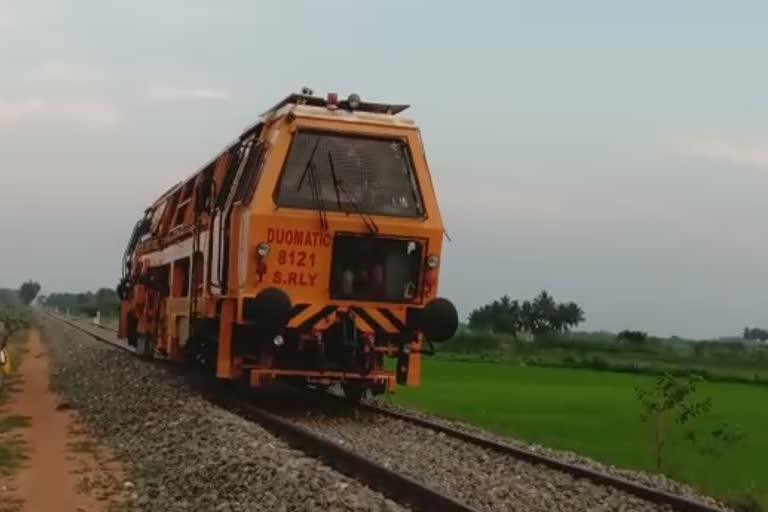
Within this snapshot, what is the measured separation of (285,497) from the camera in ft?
25.5

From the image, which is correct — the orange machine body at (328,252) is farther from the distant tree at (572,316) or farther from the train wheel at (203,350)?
the distant tree at (572,316)

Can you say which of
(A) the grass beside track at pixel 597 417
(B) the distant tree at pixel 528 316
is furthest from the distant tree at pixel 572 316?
(A) the grass beside track at pixel 597 417

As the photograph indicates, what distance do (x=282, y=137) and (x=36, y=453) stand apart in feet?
14.4

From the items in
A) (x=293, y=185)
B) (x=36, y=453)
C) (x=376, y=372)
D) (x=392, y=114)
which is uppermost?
(x=392, y=114)

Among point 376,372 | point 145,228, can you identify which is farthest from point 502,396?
point 376,372

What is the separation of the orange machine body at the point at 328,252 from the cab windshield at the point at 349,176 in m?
0.01

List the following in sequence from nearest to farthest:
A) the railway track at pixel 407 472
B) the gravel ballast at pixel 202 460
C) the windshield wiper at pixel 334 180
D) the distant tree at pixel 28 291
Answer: the gravel ballast at pixel 202 460
the railway track at pixel 407 472
the windshield wiper at pixel 334 180
the distant tree at pixel 28 291

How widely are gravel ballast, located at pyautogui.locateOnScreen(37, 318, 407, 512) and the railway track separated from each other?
270mm

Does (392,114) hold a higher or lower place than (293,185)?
higher

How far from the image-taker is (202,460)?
9.55 meters

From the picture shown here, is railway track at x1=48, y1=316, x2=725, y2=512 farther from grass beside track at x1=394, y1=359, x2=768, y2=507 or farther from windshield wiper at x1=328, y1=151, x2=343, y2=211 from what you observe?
windshield wiper at x1=328, y1=151, x2=343, y2=211

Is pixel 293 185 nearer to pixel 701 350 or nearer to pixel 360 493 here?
pixel 360 493

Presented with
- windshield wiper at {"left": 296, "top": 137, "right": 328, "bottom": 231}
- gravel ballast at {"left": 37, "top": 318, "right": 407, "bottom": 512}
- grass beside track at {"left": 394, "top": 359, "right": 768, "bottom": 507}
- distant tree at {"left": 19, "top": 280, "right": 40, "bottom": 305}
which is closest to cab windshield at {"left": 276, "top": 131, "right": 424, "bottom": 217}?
windshield wiper at {"left": 296, "top": 137, "right": 328, "bottom": 231}

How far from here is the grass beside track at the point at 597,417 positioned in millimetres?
13672
